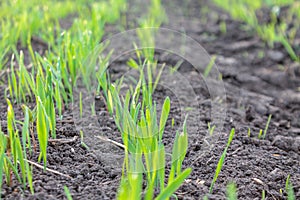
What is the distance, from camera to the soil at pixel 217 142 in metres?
1.66

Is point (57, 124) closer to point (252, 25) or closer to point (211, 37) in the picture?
point (211, 37)

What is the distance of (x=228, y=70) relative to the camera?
346 cm

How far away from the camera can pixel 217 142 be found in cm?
208

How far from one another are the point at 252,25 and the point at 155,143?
310 centimetres

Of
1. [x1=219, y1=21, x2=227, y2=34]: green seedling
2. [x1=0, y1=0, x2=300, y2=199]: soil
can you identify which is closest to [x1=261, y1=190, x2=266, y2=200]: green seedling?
[x1=0, y1=0, x2=300, y2=199]: soil

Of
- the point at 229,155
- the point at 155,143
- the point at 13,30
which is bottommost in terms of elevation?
the point at 229,155

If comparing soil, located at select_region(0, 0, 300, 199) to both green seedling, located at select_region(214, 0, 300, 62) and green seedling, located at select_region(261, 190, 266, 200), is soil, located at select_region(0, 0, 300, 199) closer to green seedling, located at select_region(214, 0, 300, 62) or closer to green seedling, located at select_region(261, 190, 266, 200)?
green seedling, located at select_region(261, 190, 266, 200)

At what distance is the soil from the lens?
1.66 m

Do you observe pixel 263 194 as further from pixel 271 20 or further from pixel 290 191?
pixel 271 20

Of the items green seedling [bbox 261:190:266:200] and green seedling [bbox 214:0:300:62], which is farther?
green seedling [bbox 214:0:300:62]

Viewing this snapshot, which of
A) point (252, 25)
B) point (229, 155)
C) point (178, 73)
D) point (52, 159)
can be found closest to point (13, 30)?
point (178, 73)

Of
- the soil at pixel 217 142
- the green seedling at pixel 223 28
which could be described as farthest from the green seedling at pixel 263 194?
the green seedling at pixel 223 28

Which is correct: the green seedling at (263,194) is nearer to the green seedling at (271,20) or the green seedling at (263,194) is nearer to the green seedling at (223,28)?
the green seedling at (271,20)

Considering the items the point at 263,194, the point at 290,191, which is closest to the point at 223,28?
the point at 263,194
